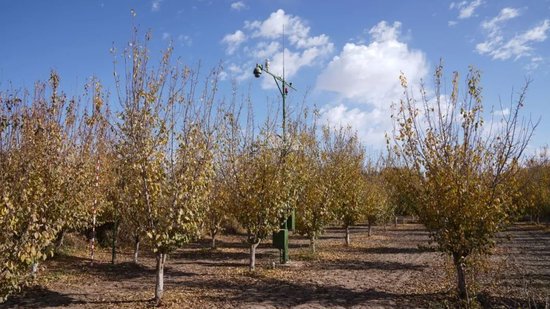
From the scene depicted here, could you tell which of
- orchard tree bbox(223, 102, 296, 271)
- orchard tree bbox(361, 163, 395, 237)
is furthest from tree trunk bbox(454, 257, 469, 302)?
orchard tree bbox(361, 163, 395, 237)

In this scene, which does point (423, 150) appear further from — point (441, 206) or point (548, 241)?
point (548, 241)

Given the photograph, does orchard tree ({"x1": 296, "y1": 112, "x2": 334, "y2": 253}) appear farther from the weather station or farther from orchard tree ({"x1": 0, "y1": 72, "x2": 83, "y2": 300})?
orchard tree ({"x1": 0, "y1": 72, "x2": 83, "y2": 300})

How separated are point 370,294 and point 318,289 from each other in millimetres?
1202

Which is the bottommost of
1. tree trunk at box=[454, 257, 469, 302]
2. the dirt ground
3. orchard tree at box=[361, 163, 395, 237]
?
the dirt ground

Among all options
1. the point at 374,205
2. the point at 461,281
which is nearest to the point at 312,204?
the point at 461,281

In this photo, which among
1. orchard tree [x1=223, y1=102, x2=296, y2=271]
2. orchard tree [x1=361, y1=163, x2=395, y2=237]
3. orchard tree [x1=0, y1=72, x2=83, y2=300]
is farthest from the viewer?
orchard tree [x1=361, y1=163, x2=395, y2=237]

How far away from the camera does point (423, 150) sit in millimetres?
7664

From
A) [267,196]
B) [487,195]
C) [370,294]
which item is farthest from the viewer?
[267,196]

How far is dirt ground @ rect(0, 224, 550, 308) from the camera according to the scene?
7492mm

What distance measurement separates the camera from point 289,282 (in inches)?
377

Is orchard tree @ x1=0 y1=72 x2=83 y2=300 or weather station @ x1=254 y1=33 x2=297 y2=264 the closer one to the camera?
orchard tree @ x1=0 y1=72 x2=83 y2=300

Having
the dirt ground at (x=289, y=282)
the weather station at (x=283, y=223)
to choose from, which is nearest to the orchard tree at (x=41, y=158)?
the dirt ground at (x=289, y=282)

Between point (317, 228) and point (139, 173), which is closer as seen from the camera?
point (139, 173)

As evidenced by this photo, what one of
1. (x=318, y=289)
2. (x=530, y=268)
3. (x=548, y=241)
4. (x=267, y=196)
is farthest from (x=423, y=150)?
(x=548, y=241)
